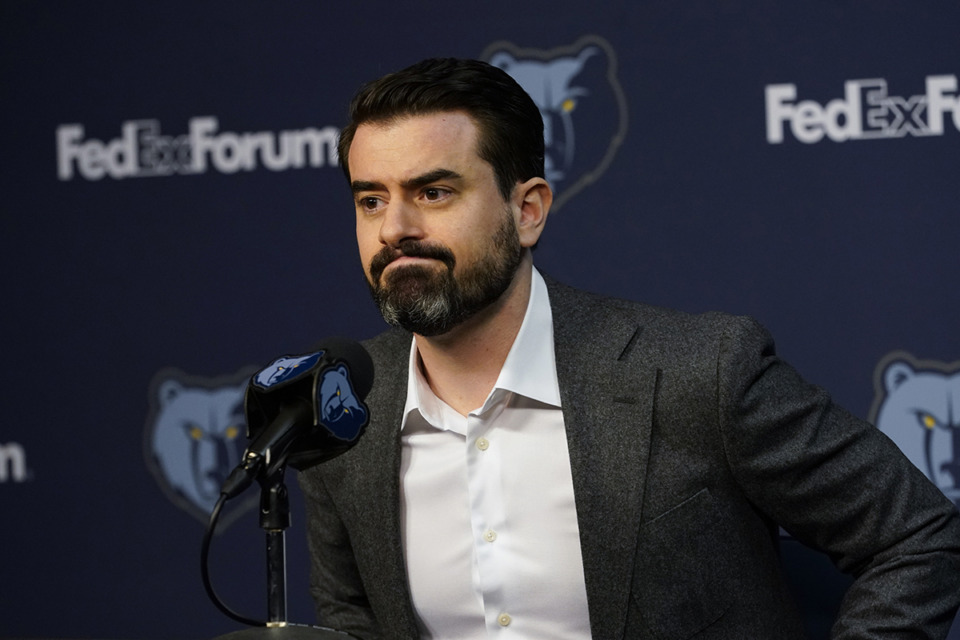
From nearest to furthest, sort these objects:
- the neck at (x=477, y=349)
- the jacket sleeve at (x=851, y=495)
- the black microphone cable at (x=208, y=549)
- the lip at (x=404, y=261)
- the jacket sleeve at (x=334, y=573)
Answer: the black microphone cable at (x=208, y=549) → the jacket sleeve at (x=851, y=495) → the lip at (x=404, y=261) → the neck at (x=477, y=349) → the jacket sleeve at (x=334, y=573)

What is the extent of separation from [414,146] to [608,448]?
50 centimetres

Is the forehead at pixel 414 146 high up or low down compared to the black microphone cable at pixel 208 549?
up

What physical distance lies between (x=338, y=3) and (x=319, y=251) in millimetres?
560

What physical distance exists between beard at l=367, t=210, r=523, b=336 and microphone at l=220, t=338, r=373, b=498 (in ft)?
1.44

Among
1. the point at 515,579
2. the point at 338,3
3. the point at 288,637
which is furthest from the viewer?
the point at 338,3

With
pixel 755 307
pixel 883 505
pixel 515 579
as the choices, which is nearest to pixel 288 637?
pixel 515 579

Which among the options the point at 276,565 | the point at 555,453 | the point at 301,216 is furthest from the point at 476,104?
the point at 301,216

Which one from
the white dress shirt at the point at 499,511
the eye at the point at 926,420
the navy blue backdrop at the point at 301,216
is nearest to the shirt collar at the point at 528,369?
the white dress shirt at the point at 499,511

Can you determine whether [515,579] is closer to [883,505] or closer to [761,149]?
[883,505]

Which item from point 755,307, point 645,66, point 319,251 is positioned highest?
point 645,66

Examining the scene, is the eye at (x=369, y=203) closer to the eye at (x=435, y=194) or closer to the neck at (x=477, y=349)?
the eye at (x=435, y=194)

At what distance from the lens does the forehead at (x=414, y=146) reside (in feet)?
5.23

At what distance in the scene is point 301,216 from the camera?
2.63 metres

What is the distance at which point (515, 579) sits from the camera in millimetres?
1601
